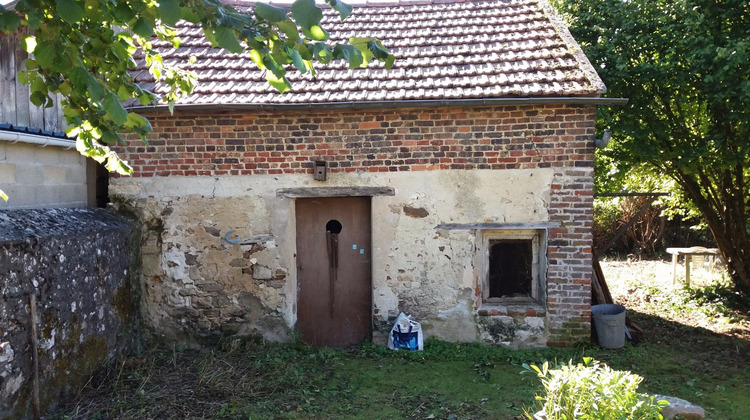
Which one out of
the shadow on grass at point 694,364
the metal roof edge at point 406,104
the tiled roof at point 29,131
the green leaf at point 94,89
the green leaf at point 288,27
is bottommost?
the shadow on grass at point 694,364

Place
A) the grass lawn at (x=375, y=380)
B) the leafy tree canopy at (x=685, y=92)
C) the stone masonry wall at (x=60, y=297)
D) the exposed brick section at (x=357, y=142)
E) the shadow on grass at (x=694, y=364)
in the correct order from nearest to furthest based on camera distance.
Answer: the stone masonry wall at (x=60, y=297), the grass lawn at (x=375, y=380), the shadow on grass at (x=694, y=364), the exposed brick section at (x=357, y=142), the leafy tree canopy at (x=685, y=92)

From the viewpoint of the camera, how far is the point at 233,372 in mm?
5500

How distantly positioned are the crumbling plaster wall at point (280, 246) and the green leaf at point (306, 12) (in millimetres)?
3889

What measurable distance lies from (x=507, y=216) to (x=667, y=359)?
2673mm

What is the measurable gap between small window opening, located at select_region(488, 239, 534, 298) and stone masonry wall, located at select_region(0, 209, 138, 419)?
14.7ft

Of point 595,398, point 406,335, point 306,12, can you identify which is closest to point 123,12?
point 306,12

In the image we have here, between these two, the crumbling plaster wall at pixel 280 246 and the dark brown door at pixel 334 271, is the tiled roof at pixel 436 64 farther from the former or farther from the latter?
the dark brown door at pixel 334 271

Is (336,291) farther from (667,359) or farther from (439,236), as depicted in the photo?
(667,359)

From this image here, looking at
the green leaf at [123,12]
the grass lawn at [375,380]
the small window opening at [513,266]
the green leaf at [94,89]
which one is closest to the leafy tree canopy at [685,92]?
the small window opening at [513,266]

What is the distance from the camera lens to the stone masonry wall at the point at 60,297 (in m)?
4.09

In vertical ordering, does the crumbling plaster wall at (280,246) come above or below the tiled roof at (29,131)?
below

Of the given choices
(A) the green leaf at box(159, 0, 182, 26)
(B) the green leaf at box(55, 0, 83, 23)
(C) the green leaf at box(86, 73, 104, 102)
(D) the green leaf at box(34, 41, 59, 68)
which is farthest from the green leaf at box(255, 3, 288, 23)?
(D) the green leaf at box(34, 41, 59, 68)

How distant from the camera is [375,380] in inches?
223

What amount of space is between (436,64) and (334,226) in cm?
249
